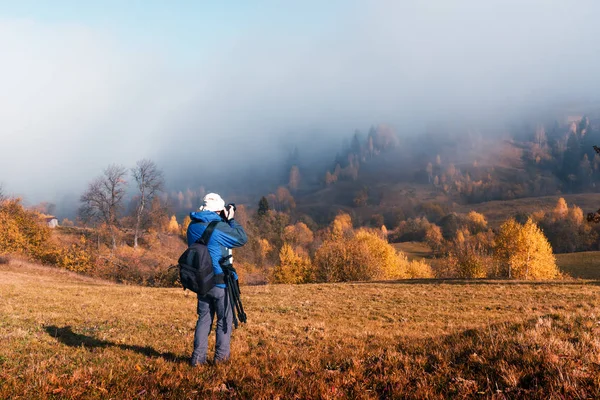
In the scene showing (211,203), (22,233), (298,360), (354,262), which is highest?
(22,233)

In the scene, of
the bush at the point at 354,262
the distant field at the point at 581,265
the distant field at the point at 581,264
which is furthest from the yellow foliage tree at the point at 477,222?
the bush at the point at 354,262

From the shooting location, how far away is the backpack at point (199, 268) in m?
6.56

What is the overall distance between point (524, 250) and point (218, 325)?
5542 cm

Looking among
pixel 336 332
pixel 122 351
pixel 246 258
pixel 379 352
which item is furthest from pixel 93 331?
pixel 246 258

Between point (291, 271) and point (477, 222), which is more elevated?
point (477, 222)

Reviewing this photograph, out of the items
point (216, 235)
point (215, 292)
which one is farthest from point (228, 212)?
point (215, 292)

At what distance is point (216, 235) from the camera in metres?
6.81

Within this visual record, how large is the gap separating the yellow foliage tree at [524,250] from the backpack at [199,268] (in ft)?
178

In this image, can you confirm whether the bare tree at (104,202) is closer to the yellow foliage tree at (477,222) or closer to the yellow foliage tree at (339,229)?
the yellow foliage tree at (339,229)

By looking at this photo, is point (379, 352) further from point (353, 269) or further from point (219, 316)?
point (353, 269)

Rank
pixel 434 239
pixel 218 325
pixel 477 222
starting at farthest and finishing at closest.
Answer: pixel 477 222
pixel 434 239
pixel 218 325

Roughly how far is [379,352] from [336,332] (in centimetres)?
667

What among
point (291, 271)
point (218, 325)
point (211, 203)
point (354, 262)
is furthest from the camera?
point (291, 271)

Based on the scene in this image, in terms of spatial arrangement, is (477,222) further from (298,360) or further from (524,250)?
(298,360)
